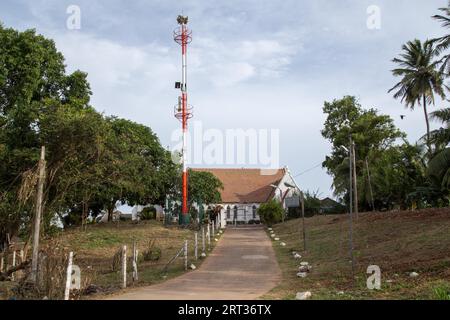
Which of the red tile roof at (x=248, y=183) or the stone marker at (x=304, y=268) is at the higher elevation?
the red tile roof at (x=248, y=183)

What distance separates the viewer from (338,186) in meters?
37.2

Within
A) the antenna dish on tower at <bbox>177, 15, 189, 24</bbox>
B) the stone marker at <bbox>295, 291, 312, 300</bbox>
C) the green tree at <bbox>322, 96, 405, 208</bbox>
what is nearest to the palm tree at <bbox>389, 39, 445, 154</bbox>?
the green tree at <bbox>322, 96, 405, 208</bbox>

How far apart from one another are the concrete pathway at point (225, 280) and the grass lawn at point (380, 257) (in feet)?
1.73

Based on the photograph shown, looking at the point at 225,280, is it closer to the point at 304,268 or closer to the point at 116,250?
the point at 304,268

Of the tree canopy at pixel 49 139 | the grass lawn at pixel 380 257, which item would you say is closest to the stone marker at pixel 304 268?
the grass lawn at pixel 380 257

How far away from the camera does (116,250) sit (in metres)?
24.6

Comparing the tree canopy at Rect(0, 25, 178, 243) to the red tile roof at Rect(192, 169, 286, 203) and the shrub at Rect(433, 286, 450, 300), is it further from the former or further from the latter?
the red tile roof at Rect(192, 169, 286, 203)

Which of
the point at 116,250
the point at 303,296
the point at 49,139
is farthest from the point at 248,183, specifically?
the point at 303,296

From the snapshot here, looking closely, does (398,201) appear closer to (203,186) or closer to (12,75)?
(203,186)

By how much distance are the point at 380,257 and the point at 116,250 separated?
13454 mm

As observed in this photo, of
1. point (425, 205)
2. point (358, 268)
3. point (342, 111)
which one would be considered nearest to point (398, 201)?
point (425, 205)

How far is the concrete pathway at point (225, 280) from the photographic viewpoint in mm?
11648

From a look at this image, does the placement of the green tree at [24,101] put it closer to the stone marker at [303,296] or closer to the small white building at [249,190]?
the stone marker at [303,296]

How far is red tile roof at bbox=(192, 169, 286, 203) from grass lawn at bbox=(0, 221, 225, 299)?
70.2ft
